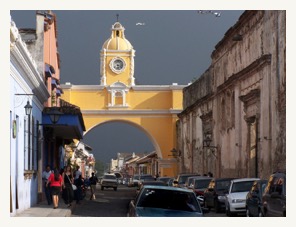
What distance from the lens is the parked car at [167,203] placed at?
693 inches

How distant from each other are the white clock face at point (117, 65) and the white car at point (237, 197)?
1943 inches

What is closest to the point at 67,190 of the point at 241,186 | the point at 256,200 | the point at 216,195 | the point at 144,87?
the point at 216,195

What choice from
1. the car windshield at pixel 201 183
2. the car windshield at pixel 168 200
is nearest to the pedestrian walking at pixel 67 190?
the car windshield at pixel 201 183

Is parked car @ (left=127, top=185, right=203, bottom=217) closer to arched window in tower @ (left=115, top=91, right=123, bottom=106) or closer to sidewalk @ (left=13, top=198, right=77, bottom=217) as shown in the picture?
sidewalk @ (left=13, top=198, right=77, bottom=217)

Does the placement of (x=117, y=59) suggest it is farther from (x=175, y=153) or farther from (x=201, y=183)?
(x=201, y=183)

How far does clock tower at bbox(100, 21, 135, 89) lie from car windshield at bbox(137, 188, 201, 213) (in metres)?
57.3

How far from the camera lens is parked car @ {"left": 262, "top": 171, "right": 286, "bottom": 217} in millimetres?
18781

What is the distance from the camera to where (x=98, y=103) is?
241 feet

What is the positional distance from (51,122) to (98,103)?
39145 mm

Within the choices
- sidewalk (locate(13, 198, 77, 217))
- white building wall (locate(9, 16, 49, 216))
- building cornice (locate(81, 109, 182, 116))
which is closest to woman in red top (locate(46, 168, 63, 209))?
sidewalk (locate(13, 198, 77, 217))

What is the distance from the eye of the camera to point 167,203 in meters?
18.1

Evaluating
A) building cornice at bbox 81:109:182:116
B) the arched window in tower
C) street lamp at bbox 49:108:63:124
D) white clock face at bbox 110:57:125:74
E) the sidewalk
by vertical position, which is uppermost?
white clock face at bbox 110:57:125:74

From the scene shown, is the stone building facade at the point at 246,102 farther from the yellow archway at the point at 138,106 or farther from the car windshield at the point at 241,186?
the yellow archway at the point at 138,106
